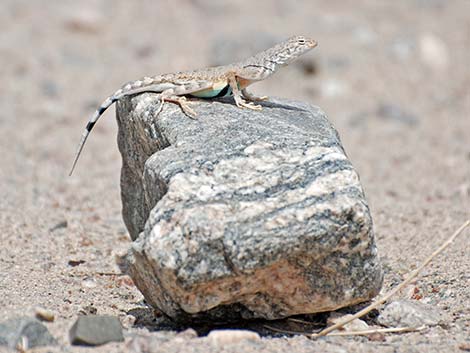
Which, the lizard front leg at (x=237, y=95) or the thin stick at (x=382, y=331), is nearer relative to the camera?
the thin stick at (x=382, y=331)

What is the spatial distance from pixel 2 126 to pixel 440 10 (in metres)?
8.09

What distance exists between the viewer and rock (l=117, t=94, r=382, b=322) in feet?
13.6

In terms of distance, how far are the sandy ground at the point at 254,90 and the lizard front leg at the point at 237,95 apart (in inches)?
57.1

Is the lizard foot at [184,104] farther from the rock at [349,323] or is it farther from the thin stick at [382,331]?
the thin stick at [382,331]

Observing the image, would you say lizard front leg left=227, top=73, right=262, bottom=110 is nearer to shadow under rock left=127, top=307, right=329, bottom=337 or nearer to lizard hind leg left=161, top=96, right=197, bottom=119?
lizard hind leg left=161, top=96, right=197, bottom=119

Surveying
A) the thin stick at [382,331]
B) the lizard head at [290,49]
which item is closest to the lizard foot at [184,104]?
the lizard head at [290,49]

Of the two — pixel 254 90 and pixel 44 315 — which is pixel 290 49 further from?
pixel 254 90

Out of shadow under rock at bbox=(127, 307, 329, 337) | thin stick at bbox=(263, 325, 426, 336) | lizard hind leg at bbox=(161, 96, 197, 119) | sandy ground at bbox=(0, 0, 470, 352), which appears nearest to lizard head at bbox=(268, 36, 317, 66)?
lizard hind leg at bbox=(161, 96, 197, 119)

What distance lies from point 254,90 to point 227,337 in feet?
26.2

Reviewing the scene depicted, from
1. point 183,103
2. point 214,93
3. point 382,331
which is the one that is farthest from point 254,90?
point 382,331

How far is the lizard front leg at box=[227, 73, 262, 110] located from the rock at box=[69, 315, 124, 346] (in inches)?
74.0

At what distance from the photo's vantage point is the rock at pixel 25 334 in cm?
418

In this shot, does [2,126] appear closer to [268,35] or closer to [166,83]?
[268,35]

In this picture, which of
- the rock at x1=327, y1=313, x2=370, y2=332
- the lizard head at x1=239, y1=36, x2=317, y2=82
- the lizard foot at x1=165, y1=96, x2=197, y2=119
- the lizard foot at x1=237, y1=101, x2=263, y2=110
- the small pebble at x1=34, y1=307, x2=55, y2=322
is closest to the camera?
the small pebble at x1=34, y1=307, x2=55, y2=322
